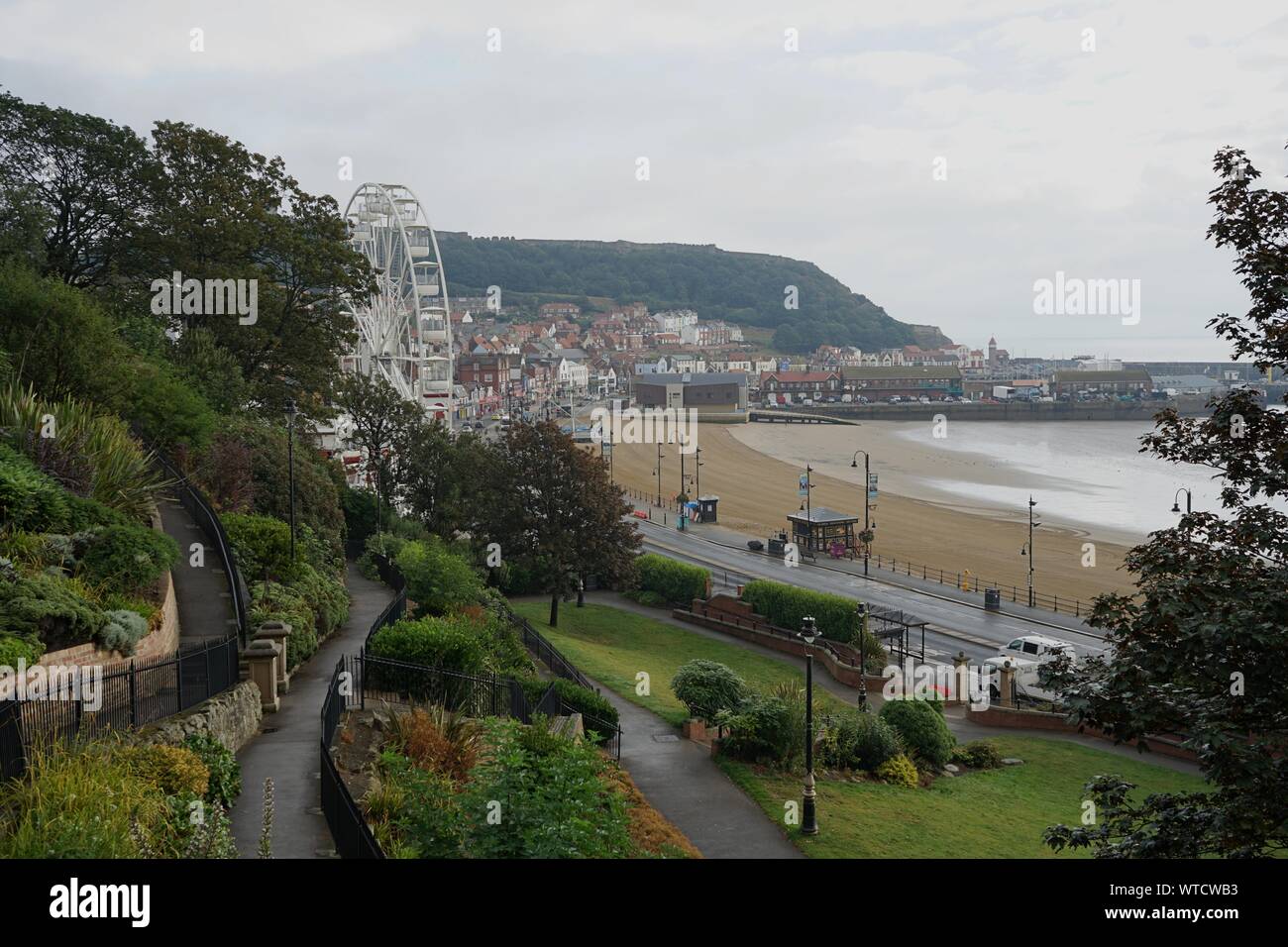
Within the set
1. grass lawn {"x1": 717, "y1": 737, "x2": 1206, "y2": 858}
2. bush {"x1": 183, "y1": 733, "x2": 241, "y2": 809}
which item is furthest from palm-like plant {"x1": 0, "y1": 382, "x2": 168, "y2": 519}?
grass lawn {"x1": 717, "y1": 737, "x2": 1206, "y2": 858}

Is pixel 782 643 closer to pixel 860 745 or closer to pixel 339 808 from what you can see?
pixel 860 745

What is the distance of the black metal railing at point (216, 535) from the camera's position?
18719mm

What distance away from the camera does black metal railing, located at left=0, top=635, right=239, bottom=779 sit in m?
10.7

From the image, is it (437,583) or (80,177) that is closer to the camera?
(437,583)

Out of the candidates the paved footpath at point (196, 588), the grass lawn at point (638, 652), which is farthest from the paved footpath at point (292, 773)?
the grass lawn at point (638, 652)

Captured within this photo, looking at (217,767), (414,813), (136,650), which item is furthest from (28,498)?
(414,813)

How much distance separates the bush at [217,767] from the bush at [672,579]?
29.8m

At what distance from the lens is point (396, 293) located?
76.8 m

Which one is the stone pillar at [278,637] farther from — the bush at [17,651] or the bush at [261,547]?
the bush at [17,651]

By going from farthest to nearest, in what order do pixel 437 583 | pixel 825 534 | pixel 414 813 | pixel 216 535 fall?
pixel 825 534
pixel 437 583
pixel 216 535
pixel 414 813

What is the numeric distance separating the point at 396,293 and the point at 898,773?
6290 centimetres
